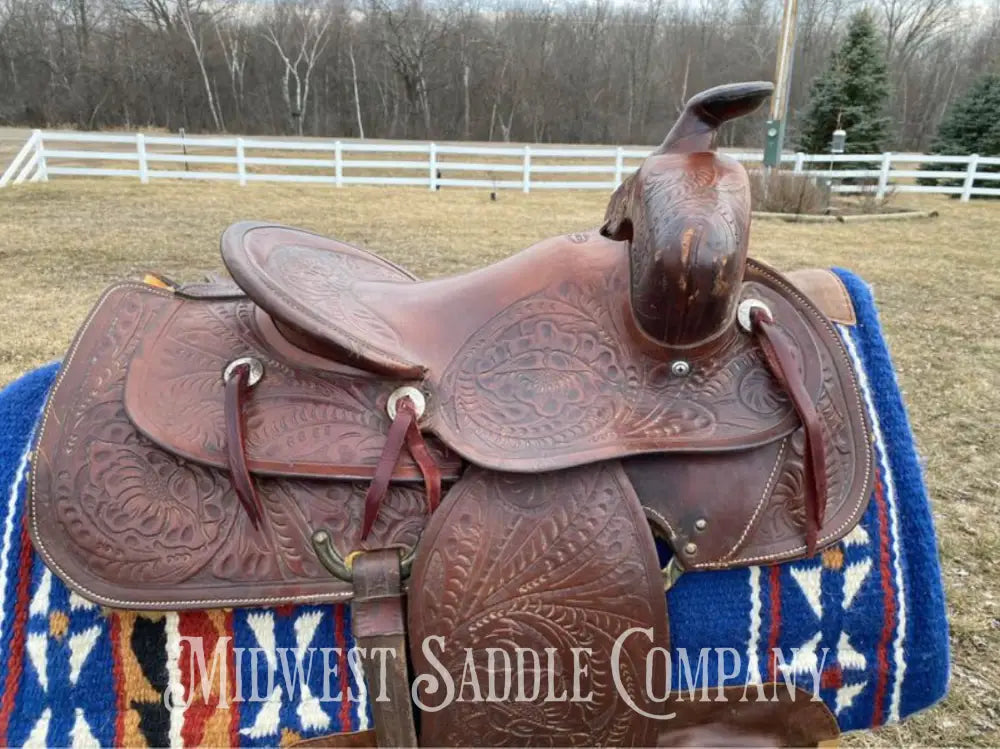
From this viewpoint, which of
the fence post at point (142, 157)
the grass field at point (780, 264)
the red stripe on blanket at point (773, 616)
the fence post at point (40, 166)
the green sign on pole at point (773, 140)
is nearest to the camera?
the red stripe on blanket at point (773, 616)

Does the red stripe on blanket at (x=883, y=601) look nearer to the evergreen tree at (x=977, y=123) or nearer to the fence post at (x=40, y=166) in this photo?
the fence post at (x=40, y=166)

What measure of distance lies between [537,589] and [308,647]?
34 centimetres

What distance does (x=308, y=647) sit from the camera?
3.00 ft

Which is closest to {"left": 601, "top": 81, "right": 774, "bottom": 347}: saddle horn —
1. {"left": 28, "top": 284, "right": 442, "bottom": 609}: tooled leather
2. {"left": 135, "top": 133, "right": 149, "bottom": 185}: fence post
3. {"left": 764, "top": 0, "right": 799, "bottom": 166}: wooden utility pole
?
{"left": 28, "top": 284, "right": 442, "bottom": 609}: tooled leather

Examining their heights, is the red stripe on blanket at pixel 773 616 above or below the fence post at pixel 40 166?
below

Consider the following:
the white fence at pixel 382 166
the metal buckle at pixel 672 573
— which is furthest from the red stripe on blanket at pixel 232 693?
the white fence at pixel 382 166

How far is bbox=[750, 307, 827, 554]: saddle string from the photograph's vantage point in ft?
2.89

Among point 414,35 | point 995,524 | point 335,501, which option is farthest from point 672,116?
point 335,501

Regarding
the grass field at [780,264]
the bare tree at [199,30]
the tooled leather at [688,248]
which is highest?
the bare tree at [199,30]

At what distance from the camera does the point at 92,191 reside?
838 centimetres

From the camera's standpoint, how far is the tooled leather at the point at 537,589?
840mm

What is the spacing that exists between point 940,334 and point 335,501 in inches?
173

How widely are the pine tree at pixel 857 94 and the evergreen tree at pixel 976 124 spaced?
1.33m

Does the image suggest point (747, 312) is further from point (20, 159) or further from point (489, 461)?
point (20, 159)
